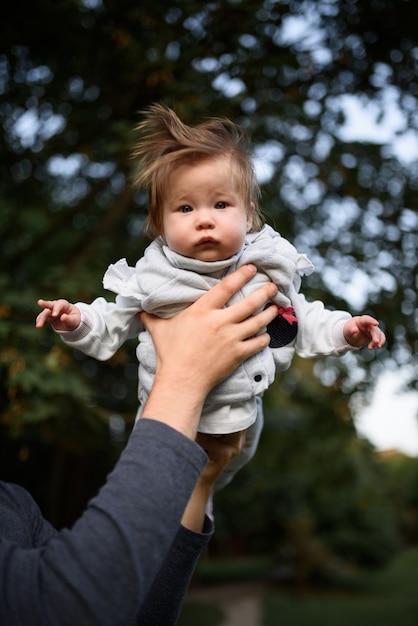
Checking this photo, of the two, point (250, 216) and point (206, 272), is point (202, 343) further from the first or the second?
point (250, 216)

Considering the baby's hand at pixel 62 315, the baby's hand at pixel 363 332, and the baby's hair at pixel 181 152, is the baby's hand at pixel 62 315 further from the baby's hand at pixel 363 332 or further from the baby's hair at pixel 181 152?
the baby's hand at pixel 363 332

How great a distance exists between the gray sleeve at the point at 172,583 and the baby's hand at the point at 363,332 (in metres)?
0.65

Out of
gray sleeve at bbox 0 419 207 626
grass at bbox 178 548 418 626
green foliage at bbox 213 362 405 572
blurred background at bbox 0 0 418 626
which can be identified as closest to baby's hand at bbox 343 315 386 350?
gray sleeve at bbox 0 419 207 626

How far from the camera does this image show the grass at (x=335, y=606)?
13102mm

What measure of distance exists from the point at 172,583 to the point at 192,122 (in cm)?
301

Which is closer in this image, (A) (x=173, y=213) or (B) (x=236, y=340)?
(B) (x=236, y=340)

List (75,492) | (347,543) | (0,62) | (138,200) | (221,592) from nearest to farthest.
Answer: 1. (138,200)
2. (0,62)
3. (75,492)
4. (221,592)
5. (347,543)

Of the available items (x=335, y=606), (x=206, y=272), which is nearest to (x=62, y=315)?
(x=206, y=272)

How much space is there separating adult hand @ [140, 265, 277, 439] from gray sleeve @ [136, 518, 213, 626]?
50cm

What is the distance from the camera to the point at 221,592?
16.4m

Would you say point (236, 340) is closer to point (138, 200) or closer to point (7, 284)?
point (7, 284)

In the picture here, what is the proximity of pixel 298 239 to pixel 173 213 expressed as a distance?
4.14 m

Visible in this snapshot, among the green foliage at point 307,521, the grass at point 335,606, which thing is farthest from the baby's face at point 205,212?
the green foliage at point 307,521

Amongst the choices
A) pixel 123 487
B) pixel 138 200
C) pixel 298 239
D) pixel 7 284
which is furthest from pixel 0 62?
pixel 123 487
